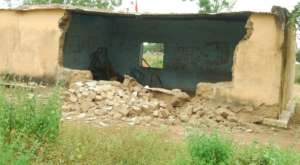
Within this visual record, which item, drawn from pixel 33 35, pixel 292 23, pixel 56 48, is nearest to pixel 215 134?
pixel 292 23

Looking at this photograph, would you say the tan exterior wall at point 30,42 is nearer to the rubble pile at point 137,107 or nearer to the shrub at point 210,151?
the rubble pile at point 137,107

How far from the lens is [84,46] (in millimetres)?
14383

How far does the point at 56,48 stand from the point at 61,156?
5.73 meters

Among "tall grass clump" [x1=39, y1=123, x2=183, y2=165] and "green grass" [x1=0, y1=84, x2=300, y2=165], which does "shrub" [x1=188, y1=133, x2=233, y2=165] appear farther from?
"tall grass clump" [x1=39, y1=123, x2=183, y2=165]

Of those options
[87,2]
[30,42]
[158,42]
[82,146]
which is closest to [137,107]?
[82,146]

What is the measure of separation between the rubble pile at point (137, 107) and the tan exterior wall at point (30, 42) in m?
1.20

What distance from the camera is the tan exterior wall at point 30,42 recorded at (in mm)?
11352

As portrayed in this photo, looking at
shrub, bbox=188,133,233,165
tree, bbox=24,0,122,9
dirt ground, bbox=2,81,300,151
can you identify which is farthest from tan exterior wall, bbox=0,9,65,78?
tree, bbox=24,0,122,9

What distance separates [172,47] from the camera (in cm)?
1494

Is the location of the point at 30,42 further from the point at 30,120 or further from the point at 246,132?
the point at 30,120

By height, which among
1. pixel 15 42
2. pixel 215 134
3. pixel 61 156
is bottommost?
pixel 61 156

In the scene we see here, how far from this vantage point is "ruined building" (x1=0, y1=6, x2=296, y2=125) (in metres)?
9.61

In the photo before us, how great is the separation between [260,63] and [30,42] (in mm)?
5401

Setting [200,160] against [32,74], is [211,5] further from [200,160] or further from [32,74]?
[200,160]
